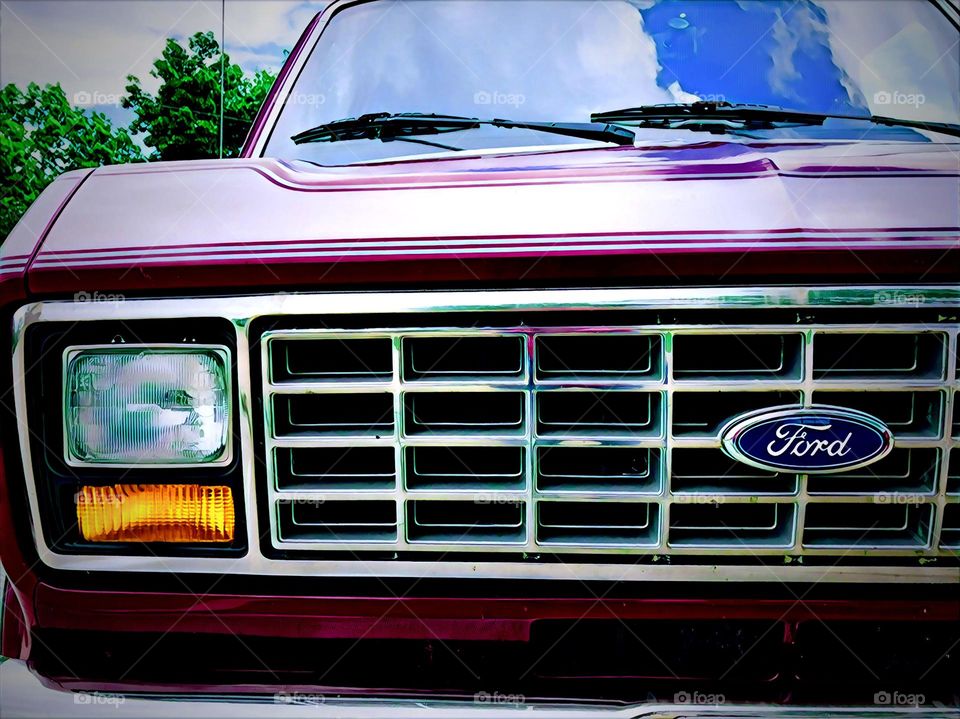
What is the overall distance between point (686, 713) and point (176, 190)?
1.27m

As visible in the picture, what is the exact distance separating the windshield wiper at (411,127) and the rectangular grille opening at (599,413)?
0.87 metres

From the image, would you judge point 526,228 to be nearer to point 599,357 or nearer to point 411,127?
point 599,357

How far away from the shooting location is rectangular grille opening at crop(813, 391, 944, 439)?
1230mm

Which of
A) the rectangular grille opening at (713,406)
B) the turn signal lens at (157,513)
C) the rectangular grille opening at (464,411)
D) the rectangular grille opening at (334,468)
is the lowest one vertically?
the turn signal lens at (157,513)

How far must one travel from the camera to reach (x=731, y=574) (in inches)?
Result: 50.1

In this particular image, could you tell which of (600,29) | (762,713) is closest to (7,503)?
(762,713)

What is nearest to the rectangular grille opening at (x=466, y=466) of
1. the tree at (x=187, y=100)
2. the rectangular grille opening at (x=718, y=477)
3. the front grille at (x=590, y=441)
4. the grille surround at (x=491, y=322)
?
the front grille at (x=590, y=441)

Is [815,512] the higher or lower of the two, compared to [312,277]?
lower

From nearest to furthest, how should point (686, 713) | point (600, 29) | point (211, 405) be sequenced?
point (686, 713) → point (211, 405) → point (600, 29)

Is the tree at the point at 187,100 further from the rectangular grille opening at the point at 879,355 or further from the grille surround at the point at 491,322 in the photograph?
the rectangular grille opening at the point at 879,355

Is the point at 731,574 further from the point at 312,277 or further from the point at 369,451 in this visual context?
the point at 312,277

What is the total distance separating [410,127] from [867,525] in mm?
1505

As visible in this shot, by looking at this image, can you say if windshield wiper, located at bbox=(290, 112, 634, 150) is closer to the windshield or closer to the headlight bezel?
the windshield

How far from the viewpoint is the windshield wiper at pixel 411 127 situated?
74.9 inches
